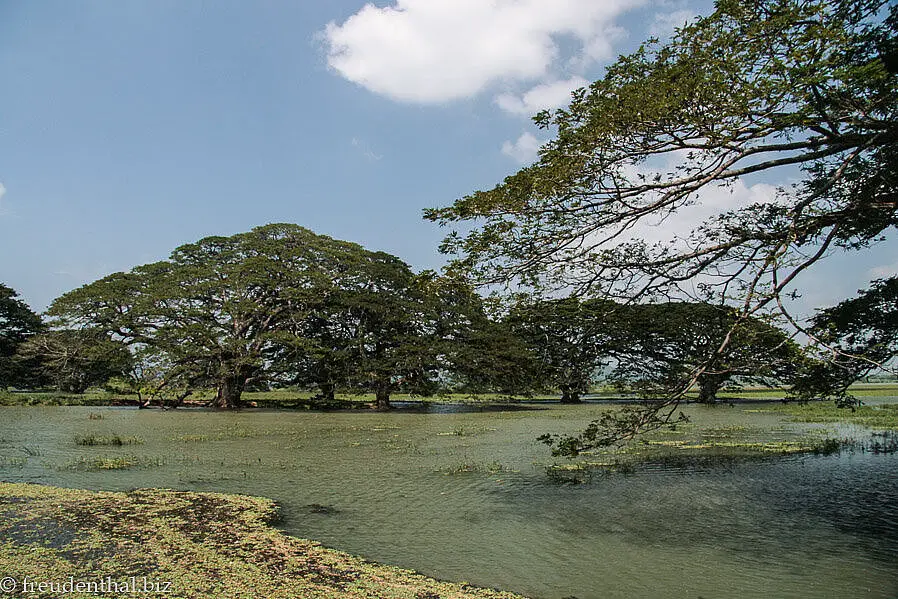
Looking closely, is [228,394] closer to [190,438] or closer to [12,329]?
[190,438]

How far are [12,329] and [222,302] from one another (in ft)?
42.3

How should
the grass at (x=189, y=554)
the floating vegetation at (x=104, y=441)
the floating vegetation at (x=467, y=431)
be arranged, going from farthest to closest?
the floating vegetation at (x=467, y=431) → the floating vegetation at (x=104, y=441) → the grass at (x=189, y=554)

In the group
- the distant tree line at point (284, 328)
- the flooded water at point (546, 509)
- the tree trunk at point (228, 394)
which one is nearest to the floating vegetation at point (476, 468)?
the flooded water at point (546, 509)

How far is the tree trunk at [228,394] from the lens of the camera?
2048 cm

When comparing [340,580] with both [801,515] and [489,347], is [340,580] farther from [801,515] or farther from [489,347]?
Answer: [489,347]

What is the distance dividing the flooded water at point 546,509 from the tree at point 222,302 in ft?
30.1

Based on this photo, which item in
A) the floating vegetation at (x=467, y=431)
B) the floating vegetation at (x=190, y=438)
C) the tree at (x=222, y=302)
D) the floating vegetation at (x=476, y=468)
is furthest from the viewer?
the tree at (x=222, y=302)

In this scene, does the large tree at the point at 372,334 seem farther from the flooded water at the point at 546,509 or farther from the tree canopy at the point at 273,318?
the flooded water at the point at 546,509

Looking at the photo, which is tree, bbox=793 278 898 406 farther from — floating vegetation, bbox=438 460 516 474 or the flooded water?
floating vegetation, bbox=438 460 516 474

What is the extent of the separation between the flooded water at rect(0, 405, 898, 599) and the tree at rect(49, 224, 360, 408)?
9.17 meters

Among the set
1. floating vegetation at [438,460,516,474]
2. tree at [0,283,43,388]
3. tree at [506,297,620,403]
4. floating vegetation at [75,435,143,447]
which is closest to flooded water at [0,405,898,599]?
floating vegetation at [438,460,516,474]

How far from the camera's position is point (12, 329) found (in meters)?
26.1

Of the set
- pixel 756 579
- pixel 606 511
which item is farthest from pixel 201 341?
pixel 756 579

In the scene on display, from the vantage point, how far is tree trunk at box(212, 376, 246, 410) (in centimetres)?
2048
